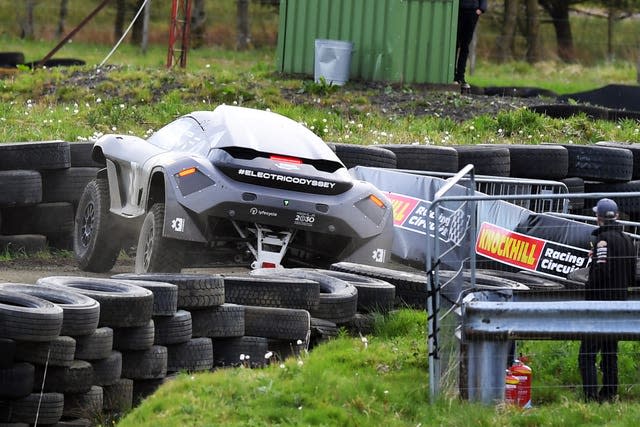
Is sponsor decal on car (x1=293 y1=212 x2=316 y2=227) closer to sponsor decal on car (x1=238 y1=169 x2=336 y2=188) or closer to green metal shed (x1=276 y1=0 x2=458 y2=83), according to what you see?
sponsor decal on car (x1=238 y1=169 x2=336 y2=188)

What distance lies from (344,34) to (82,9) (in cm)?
3591

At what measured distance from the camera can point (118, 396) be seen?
902 cm

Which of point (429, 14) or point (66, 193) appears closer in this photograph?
point (66, 193)

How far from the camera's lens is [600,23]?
183 ft

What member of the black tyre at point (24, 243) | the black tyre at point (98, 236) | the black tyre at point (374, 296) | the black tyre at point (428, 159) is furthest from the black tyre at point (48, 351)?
the black tyre at point (428, 159)

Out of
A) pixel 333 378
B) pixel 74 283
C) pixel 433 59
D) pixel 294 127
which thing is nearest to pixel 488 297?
pixel 333 378

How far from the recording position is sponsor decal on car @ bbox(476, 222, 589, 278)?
497 inches

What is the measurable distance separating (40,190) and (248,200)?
351cm

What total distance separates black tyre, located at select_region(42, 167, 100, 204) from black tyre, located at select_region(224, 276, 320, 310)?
4.93m

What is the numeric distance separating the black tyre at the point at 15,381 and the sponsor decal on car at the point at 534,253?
5475 mm

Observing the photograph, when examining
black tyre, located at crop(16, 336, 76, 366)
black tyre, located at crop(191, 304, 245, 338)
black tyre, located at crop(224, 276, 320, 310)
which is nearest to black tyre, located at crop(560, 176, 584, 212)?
black tyre, located at crop(224, 276, 320, 310)

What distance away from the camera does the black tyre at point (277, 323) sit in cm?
990

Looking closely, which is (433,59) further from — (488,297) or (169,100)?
(488,297)

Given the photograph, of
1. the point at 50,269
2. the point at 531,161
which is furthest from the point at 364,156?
the point at 50,269
